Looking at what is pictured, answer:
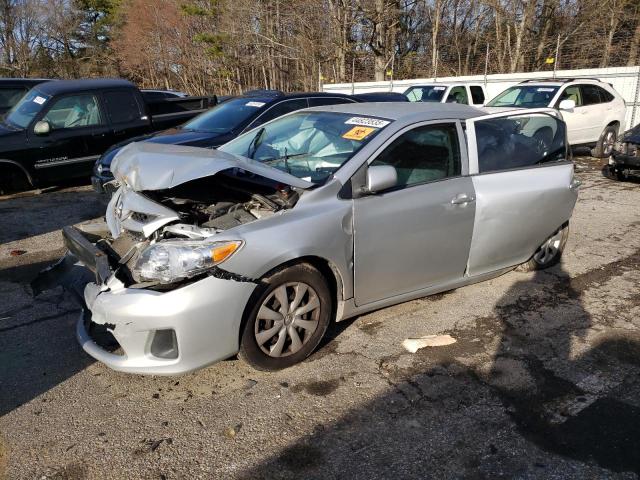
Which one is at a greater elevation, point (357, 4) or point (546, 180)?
point (357, 4)

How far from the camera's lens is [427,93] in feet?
45.9

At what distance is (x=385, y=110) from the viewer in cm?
415

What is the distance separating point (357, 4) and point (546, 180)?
21.1m

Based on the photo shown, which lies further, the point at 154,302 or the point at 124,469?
the point at 154,302

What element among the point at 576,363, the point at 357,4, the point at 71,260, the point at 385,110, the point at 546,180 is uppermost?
the point at 357,4

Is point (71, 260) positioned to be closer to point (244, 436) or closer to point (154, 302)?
point (154, 302)

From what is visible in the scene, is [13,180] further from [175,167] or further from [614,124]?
[614,124]

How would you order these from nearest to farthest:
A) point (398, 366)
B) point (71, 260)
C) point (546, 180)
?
point (398, 366)
point (71, 260)
point (546, 180)

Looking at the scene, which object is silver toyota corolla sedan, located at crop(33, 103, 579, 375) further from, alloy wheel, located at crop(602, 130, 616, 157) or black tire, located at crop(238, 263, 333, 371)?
alloy wheel, located at crop(602, 130, 616, 157)

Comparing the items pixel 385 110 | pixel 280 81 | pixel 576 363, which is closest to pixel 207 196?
pixel 385 110

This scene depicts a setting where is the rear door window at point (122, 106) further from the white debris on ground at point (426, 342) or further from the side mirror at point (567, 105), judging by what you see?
the side mirror at point (567, 105)

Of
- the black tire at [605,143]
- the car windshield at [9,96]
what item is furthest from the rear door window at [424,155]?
the black tire at [605,143]

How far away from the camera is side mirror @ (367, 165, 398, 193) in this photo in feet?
11.1

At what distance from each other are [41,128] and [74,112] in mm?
770
